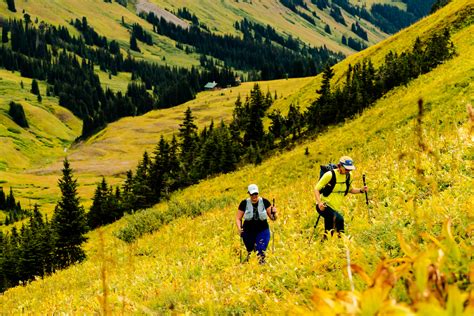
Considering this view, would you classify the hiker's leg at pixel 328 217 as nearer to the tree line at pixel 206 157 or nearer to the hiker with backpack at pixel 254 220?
the hiker with backpack at pixel 254 220

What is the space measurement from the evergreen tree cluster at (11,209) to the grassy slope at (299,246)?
108 metres

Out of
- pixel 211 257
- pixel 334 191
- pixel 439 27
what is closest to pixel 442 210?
pixel 334 191

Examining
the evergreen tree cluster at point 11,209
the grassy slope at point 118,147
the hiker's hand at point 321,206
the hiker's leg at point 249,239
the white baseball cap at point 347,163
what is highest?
the white baseball cap at point 347,163

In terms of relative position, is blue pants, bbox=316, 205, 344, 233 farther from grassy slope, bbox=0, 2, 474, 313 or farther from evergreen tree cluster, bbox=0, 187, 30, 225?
evergreen tree cluster, bbox=0, 187, 30, 225

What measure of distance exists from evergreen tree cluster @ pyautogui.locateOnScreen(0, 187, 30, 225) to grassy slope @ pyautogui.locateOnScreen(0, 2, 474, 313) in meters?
108

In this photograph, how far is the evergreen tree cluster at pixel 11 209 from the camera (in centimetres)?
11994

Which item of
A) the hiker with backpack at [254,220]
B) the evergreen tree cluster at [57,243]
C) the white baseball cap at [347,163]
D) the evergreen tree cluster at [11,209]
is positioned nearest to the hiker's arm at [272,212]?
the hiker with backpack at [254,220]

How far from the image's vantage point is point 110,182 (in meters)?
124

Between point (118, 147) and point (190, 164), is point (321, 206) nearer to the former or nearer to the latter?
point (190, 164)

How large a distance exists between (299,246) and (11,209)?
13283 cm

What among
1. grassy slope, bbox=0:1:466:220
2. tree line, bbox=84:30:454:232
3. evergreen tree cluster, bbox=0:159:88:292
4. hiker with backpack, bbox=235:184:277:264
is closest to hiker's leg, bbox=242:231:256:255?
hiker with backpack, bbox=235:184:277:264

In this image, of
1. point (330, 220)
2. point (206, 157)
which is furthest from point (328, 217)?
point (206, 157)

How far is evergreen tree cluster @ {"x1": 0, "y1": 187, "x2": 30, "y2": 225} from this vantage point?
119938 mm

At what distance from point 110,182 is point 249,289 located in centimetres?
12391
